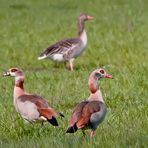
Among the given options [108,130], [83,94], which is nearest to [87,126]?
[108,130]

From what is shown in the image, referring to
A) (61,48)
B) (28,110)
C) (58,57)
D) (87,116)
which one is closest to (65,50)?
(61,48)

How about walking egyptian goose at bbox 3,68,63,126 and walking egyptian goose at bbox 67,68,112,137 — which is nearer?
walking egyptian goose at bbox 67,68,112,137

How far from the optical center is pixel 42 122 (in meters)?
9.98

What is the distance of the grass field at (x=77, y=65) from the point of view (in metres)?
8.94

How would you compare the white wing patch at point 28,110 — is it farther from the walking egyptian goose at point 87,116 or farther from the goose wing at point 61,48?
the goose wing at point 61,48

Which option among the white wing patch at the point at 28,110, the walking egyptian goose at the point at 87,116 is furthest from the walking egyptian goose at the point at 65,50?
the walking egyptian goose at the point at 87,116

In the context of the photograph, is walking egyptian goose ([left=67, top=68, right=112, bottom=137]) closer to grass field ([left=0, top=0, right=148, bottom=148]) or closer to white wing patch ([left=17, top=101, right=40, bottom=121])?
→ grass field ([left=0, top=0, right=148, bottom=148])

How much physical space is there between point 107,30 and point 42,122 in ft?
46.1

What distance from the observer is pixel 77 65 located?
61.4ft

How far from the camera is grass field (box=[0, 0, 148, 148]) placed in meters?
8.94

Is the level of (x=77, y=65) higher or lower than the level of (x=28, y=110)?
higher

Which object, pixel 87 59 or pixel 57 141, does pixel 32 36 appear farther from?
pixel 57 141

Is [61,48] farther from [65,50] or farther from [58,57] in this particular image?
[58,57]

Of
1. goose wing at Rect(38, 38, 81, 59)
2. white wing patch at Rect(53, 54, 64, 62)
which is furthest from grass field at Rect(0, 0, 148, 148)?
goose wing at Rect(38, 38, 81, 59)
